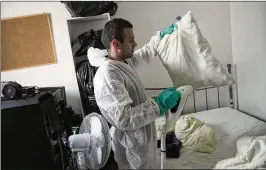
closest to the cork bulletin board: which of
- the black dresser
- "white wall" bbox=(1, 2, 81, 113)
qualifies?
"white wall" bbox=(1, 2, 81, 113)

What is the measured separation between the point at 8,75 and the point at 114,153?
0.55 m

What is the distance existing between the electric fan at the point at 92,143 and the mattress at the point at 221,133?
0.22 m

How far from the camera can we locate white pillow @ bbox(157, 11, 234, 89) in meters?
0.97

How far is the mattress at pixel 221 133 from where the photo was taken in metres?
0.86

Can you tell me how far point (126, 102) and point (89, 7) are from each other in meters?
0.52

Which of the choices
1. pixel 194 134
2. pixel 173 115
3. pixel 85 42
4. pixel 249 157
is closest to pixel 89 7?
pixel 85 42

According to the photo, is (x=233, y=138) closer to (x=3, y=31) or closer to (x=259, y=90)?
(x=259, y=90)

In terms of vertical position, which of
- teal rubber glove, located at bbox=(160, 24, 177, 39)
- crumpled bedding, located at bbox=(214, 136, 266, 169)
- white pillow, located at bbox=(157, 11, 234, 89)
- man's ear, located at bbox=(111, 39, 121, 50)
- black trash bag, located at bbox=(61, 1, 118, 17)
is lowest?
crumpled bedding, located at bbox=(214, 136, 266, 169)

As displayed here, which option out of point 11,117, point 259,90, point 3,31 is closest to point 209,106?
point 259,90

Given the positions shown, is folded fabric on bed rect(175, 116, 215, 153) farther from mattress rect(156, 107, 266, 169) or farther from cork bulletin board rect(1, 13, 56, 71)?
cork bulletin board rect(1, 13, 56, 71)

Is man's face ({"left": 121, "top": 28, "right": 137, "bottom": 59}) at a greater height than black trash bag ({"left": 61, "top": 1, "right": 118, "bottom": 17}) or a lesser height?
lesser

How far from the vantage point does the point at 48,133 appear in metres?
0.93

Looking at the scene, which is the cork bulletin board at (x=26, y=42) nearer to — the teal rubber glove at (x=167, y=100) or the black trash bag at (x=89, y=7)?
the black trash bag at (x=89, y=7)

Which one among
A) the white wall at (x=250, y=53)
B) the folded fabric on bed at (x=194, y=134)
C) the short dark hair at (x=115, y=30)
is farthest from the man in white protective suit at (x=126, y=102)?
the white wall at (x=250, y=53)
